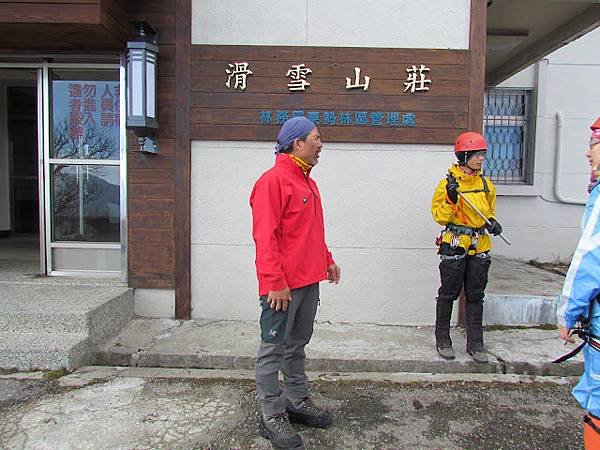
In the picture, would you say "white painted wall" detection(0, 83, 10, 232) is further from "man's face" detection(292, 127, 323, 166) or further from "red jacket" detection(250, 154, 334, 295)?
"man's face" detection(292, 127, 323, 166)

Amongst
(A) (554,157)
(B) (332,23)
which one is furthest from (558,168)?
(B) (332,23)

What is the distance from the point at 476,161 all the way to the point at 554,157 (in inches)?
183

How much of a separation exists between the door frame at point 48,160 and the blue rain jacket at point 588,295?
3989mm

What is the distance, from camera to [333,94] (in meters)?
4.43

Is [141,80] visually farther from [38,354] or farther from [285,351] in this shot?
[285,351]

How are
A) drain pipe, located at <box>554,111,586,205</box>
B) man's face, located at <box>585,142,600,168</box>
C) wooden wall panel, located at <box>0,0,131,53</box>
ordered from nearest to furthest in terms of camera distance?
man's face, located at <box>585,142,600,168</box>
wooden wall panel, located at <box>0,0,131,53</box>
drain pipe, located at <box>554,111,586,205</box>

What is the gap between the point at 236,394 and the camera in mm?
3279

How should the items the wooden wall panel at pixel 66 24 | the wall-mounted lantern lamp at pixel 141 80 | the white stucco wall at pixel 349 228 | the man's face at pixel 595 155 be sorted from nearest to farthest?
1. the man's face at pixel 595 155
2. the wooden wall panel at pixel 66 24
3. the wall-mounted lantern lamp at pixel 141 80
4. the white stucco wall at pixel 349 228

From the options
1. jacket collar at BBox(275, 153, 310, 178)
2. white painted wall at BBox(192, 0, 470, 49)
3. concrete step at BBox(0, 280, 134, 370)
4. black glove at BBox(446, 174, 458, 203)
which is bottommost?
concrete step at BBox(0, 280, 134, 370)

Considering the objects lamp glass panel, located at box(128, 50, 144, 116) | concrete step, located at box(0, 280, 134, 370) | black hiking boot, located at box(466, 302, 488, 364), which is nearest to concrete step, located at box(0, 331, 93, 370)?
concrete step, located at box(0, 280, 134, 370)

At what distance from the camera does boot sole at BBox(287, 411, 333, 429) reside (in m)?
2.82

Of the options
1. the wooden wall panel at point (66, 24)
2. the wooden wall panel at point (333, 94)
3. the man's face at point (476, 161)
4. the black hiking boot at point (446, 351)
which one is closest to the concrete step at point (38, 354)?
the wooden wall panel at point (333, 94)

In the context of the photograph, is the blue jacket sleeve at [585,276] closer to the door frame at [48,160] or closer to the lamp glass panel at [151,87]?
the lamp glass panel at [151,87]

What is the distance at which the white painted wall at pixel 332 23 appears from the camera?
14.4 feet
